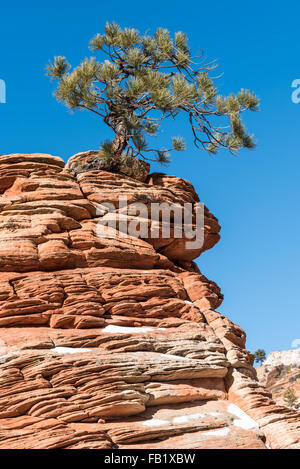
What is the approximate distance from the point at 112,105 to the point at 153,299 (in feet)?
31.7

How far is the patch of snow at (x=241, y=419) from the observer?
1497 centimetres

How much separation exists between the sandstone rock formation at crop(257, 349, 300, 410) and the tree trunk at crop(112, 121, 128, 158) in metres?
27.7

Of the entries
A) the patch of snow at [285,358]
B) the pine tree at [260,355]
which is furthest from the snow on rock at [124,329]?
the pine tree at [260,355]

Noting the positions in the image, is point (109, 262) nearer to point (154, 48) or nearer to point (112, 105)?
point (112, 105)

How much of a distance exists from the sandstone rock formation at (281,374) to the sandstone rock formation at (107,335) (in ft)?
90.9

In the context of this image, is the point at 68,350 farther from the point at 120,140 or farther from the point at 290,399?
the point at 290,399

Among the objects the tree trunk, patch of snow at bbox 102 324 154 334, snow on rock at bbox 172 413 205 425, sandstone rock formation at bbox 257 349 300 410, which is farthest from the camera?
sandstone rock formation at bbox 257 349 300 410

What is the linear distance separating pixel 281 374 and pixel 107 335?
5367 cm

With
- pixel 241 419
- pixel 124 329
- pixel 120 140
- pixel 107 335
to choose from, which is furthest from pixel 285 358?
pixel 107 335

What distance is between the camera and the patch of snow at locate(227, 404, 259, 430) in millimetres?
14973

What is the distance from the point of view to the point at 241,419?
15211 mm

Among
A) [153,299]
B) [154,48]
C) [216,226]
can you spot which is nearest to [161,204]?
[216,226]

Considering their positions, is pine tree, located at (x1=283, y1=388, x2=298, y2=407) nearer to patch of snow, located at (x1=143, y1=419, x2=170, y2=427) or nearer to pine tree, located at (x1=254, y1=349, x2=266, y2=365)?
patch of snow, located at (x1=143, y1=419, x2=170, y2=427)

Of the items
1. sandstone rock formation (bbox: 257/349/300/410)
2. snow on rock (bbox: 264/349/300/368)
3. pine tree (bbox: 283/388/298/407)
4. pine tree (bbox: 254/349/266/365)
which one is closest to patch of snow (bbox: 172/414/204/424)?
pine tree (bbox: 283/388/298/407)
